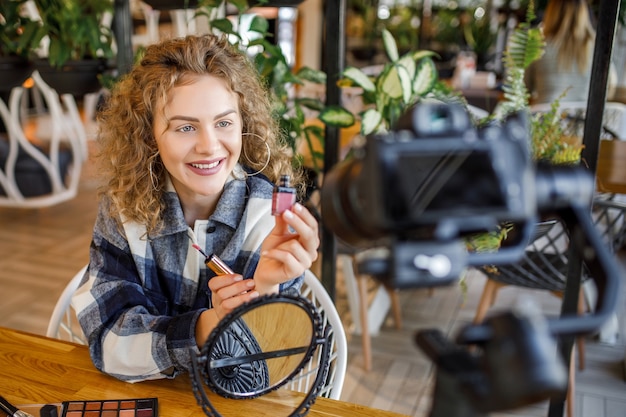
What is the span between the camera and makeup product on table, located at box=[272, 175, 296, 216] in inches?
24.7

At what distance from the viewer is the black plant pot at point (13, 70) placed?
215 cm

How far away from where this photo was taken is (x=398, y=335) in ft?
8.36

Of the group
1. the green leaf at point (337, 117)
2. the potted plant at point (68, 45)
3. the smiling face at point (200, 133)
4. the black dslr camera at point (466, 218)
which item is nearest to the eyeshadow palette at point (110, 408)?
the smiling face at point (200, 133)

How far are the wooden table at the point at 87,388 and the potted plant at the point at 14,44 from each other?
4.73ft

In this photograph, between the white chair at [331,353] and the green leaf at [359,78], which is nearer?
the white chair at [331,353]

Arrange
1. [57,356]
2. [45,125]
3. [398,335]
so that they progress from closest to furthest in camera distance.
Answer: [57,356] < [398,335] < [45,125]

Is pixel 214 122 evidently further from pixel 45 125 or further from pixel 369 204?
pixel 45 125

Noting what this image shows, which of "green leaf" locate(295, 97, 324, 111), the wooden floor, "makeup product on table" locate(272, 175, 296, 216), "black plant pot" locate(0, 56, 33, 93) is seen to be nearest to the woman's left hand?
"makeup product on table" locate(272, 175, 296, 216)

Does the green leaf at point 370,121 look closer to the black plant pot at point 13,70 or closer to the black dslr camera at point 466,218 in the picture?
the black dslr camera at point 466,218

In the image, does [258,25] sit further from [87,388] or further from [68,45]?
[87,388]

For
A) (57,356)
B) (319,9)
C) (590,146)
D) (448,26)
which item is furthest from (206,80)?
(319,9)

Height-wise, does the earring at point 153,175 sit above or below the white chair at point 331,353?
above

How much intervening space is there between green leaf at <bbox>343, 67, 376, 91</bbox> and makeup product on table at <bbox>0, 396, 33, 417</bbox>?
1043 mm

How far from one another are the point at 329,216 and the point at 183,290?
0.76 meters
